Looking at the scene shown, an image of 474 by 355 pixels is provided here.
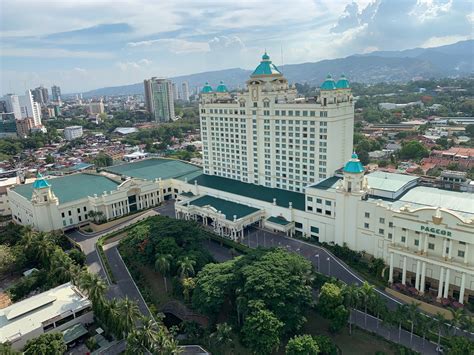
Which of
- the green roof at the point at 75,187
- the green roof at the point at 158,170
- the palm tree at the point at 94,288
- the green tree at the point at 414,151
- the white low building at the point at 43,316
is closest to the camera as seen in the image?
the white low building at the point at 43,316

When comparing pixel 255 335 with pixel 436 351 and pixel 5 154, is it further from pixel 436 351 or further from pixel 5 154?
pixel 5 154

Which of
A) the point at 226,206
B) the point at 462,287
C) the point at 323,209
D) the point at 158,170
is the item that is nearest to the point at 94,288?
the point at 226,206

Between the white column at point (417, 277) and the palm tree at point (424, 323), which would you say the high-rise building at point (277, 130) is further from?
the palm tree at point (424, 323)

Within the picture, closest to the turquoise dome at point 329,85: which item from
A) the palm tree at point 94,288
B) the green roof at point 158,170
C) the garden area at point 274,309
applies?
the garden area at point 274,309

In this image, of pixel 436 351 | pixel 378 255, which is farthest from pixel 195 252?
pixel 436 351

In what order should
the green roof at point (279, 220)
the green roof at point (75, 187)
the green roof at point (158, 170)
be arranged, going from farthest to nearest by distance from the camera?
the green roof at point (158, 170) → the green roof at point (75, 187) → the green roof at point (279, 220)

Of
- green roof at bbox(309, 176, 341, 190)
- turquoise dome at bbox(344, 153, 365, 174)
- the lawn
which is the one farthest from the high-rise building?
the lawn
